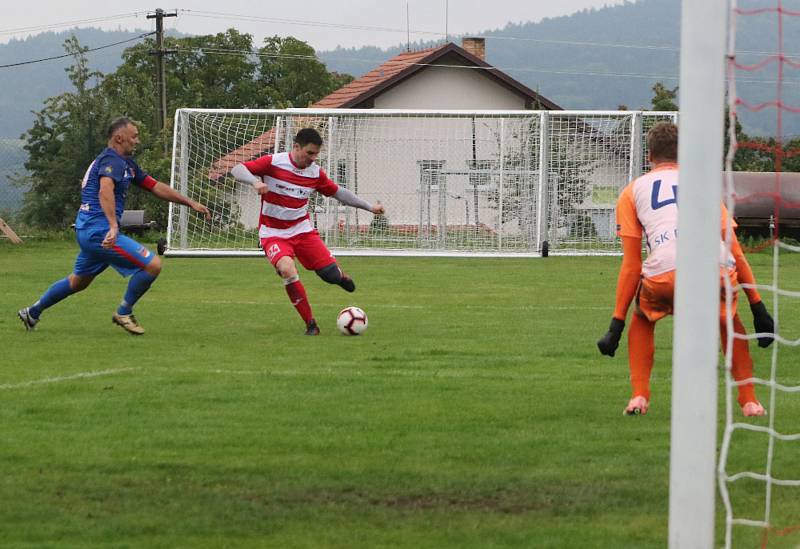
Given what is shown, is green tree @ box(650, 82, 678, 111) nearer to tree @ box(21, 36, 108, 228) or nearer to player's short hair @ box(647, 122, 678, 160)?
tree @ box(21, 36, 108, 228)

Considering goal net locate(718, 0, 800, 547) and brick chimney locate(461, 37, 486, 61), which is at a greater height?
brick chimney locate(461, 37, 486, 61)

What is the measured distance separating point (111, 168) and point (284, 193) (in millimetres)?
1795

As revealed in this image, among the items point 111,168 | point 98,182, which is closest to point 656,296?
point 111,168

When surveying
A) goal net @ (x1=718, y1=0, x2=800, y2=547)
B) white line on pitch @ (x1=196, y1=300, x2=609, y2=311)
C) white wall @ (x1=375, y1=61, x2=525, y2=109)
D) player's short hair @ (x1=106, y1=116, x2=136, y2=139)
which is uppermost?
white wall @ (x1=375, y1=61, x2=525, y2=109)

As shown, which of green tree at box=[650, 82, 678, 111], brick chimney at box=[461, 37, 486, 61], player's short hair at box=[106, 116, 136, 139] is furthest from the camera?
green tree at box=[650, 82, 678, 111]

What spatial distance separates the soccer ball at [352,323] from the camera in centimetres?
1262

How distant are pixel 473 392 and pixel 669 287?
5.63 ft

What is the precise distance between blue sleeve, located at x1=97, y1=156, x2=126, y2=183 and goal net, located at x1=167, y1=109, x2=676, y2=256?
12.8 metres

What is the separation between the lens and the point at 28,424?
7.70m

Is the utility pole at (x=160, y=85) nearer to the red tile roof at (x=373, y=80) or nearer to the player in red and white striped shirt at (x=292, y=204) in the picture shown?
the red tile roof at (x=373, y=80)

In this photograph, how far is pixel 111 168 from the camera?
40.8 ft

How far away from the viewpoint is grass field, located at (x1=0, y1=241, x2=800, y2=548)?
217 inches

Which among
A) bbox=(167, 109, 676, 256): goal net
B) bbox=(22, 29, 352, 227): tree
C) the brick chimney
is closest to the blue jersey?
bbox=(167, 109, 676, 256): goal net

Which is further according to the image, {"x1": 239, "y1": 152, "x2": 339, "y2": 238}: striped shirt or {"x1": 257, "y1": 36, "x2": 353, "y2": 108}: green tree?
{"x1": 257, "y1": 36, "x2": 353, "y2": 108}: green tree
